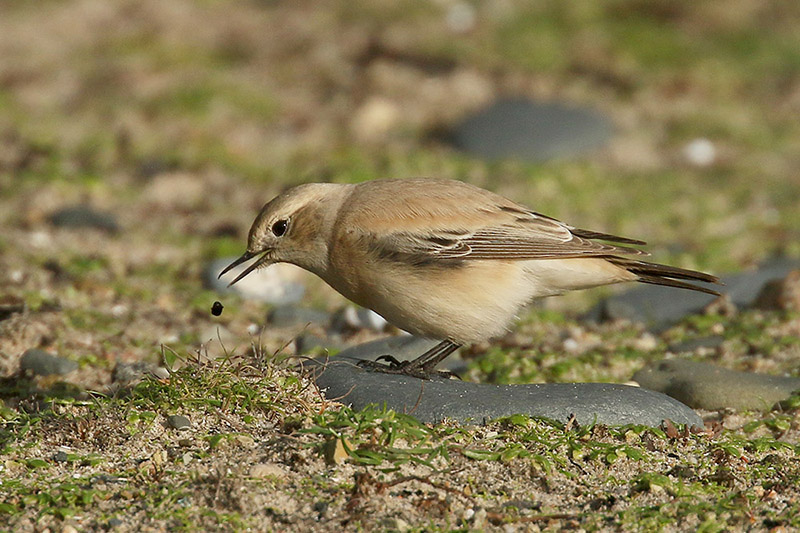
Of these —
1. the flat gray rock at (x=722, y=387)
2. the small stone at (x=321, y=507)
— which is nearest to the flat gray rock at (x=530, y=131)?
the flat gray rock at (x=722, y=387)

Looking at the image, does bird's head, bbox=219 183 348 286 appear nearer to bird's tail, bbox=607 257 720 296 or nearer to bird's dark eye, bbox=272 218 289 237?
bird's dark eye, bbox=272 218 289 237

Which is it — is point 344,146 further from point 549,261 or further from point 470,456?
point 470,456

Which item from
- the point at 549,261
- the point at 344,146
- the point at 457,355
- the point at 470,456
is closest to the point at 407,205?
the point at 549,261

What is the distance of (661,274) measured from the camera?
5.98 meters

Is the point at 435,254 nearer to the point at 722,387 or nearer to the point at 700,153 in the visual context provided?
the point at 722,387

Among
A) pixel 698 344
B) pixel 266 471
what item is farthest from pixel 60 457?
pixel 698 344

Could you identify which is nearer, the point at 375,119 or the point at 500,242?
the point at 500,242

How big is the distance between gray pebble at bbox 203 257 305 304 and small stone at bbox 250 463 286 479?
366cm

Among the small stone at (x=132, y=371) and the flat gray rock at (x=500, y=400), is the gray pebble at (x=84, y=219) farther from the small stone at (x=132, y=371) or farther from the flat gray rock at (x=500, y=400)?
the flat gray rock at (x=500, y=400)

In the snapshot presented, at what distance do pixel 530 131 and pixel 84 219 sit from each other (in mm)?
4727

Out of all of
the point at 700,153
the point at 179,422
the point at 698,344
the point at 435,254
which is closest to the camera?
the point at 179,422

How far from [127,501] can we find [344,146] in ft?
23.3

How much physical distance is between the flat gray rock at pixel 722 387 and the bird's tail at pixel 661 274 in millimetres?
482

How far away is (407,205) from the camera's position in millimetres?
5855
